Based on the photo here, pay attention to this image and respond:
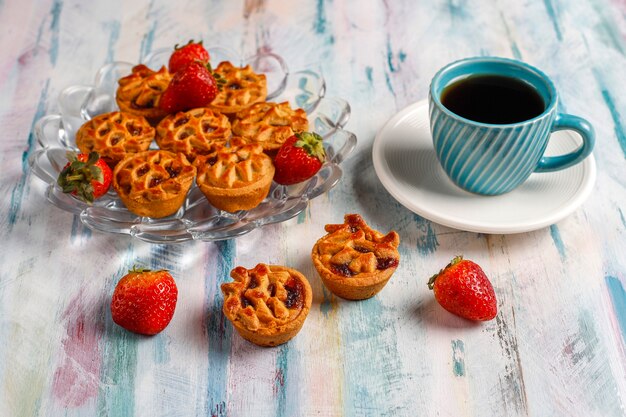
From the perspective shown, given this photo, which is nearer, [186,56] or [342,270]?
[342,270]

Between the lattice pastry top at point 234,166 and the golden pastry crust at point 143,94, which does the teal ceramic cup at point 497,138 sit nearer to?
the lattice pastry top at point 234,166

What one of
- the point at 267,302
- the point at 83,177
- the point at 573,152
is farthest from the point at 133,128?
the point at 573,152

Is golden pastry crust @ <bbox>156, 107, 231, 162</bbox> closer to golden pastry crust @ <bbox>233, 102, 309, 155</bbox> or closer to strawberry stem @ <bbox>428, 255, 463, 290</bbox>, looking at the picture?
golden pastry crust @ <bbox>233, 102, 309, 155</bbox>

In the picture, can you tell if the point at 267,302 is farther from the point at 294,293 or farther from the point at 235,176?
the point at 235,176

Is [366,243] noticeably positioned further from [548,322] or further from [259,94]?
[259,94]

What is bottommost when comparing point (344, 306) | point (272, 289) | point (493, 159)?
point (344, 306)

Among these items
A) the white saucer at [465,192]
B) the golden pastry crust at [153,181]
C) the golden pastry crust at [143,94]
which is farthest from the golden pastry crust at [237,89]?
the white saucer at [465,192]
